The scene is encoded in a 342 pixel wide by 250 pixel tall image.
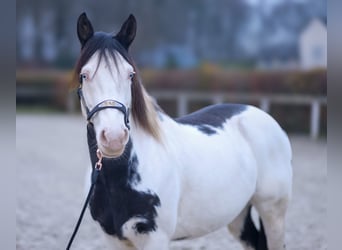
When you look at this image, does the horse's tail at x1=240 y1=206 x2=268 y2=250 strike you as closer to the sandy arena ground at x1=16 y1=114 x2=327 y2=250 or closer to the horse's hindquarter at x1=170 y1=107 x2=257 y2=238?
the horse's hindquarter at x1=170 y1=107 x2=257 y2=238

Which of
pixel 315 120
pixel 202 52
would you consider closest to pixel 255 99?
pixel 315 120

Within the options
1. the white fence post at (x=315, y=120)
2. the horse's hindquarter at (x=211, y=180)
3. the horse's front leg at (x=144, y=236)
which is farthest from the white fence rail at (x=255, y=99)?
the horse's front leg at (x=144, y=236)

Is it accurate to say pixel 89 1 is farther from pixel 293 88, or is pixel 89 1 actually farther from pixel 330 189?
pixel 330 189

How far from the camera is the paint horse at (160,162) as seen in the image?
1409 mm

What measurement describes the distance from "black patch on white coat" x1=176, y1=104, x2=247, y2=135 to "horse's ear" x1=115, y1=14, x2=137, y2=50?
54 cm

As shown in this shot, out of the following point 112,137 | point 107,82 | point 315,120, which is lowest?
point 315,120

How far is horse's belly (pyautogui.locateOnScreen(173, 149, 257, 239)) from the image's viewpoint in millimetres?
1728

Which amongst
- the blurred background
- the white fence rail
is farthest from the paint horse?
the blurred background

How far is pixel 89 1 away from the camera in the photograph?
51.5ft

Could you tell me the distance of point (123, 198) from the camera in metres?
1.52

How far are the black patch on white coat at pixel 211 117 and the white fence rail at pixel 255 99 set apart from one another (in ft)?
19.4

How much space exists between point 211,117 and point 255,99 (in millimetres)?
8220

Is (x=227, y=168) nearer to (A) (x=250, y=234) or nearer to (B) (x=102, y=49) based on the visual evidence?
(A) (x=250, y=234)

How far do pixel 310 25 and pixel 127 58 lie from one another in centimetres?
1148
